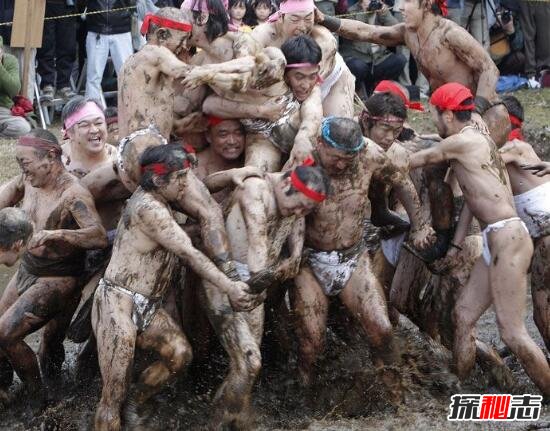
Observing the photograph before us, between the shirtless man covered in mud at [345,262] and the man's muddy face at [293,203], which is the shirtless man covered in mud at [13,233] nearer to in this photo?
the man's muddy face at [293,203]

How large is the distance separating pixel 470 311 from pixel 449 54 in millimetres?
2217

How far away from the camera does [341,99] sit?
30.7 feet

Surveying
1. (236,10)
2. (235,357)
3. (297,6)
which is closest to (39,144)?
(235,357)

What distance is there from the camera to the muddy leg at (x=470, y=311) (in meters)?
8.47

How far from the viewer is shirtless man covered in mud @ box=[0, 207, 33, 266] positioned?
7.74 meters

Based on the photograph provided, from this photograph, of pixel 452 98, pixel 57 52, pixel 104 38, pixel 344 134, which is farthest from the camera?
pixel 57 52

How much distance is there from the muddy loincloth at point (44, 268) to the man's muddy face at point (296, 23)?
2219mm

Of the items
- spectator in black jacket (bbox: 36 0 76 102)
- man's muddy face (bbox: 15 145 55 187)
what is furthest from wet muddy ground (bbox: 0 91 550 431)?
spectator in black jacket (bbox: 36 0 76 102)

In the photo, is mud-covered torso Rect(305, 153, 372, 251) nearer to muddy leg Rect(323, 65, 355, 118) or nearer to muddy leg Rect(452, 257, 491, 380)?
muddy leg Rect(452, 257, 491, 380)

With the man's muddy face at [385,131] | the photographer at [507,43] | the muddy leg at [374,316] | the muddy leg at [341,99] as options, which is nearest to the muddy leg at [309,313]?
the muddy leg at [374,316]

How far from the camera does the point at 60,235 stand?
8.12 metres

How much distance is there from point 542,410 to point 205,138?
3044 millimetres

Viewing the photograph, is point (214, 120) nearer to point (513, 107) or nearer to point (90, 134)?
point (90, 134)

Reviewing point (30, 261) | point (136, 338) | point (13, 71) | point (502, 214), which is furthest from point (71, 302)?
point (13, 71)
